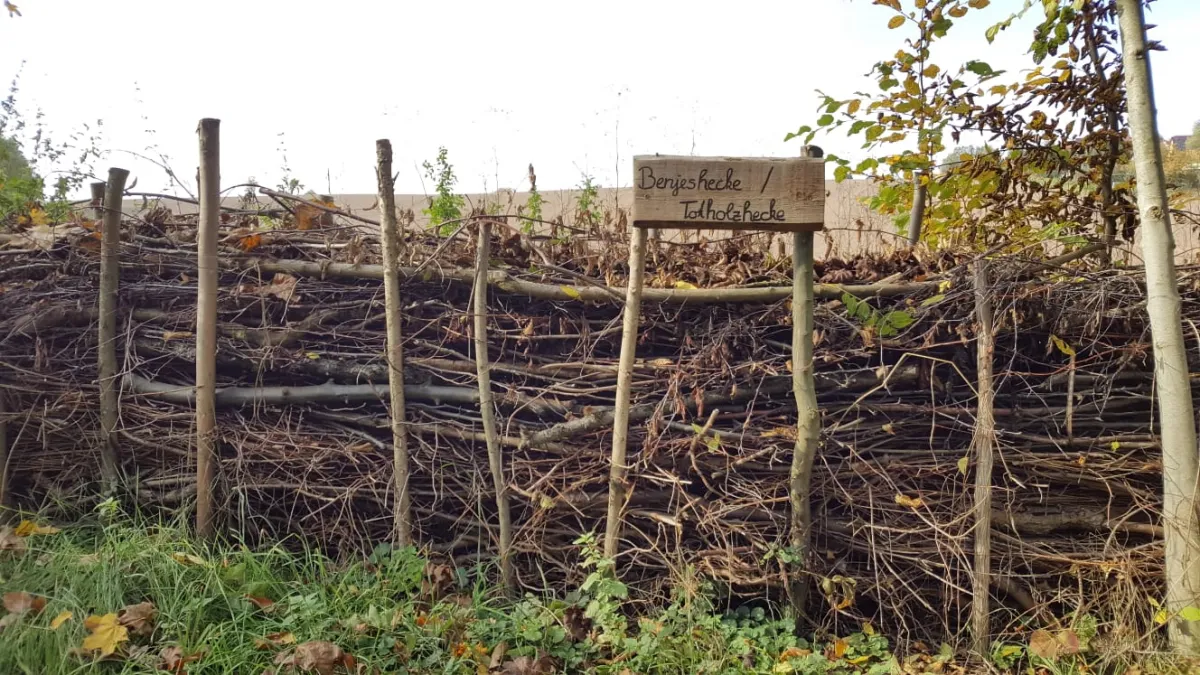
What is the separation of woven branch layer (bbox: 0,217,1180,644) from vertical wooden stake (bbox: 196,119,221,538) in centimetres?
10

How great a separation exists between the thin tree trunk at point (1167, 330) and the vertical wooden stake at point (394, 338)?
305 centimetres

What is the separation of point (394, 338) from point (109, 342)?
1.56 m

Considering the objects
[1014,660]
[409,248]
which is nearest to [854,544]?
[1014,660]

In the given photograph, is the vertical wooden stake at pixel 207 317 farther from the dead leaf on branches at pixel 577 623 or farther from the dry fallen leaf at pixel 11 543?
the dead leaf on branches at pixel 577 623

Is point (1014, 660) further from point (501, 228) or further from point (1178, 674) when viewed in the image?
point (501, 228)

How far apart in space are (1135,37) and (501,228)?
2.75 meters

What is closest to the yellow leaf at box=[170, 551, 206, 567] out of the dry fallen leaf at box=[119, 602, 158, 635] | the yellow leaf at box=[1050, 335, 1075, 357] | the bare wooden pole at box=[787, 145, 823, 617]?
the dry fallen leaf at box=[119, 602, 158, 635]

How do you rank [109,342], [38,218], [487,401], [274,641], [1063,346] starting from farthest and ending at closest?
[38,218] → [109,342] → [487,401] → [1063,346] → [274,641]

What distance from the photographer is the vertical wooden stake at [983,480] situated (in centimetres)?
307

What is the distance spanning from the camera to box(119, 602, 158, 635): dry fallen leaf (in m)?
2.69

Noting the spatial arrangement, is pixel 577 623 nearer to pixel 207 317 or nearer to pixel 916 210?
pixel 207 317

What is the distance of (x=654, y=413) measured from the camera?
3.32 meters

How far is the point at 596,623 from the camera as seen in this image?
2926mm

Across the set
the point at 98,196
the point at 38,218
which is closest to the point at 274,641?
the point at 98,196
